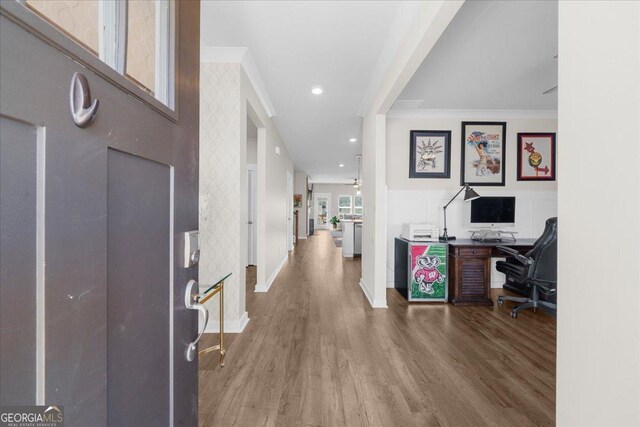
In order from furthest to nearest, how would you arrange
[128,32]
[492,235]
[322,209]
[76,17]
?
[322,209] → [492,235] → [128,32] → [76,17]

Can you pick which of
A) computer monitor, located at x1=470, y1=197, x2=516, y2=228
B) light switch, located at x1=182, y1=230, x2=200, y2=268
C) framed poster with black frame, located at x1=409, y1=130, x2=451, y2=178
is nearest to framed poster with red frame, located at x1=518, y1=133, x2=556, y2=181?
computer monitor, located at x1=470, y1=197, x2=516, y2=228

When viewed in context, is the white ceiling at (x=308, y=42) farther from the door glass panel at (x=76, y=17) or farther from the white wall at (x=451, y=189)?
the door glass panel at (x=76, y=17)

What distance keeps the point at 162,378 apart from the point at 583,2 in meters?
1.33

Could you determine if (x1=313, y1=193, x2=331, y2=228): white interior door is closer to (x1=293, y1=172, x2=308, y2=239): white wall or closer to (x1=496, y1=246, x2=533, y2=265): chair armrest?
(x1=293, y1=172, x2=308, y2=239): white wall

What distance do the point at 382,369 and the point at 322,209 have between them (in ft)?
42.5

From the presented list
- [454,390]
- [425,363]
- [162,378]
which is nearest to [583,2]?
[162,378]

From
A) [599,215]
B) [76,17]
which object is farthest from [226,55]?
[599,215]

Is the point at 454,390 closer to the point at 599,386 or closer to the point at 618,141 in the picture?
the point at 599,386

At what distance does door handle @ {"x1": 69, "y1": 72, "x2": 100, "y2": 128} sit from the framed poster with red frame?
4978 mm

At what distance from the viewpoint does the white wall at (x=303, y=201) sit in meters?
10.3

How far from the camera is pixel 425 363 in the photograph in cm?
209

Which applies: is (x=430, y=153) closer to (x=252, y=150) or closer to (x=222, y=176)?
(x=222, y=176)

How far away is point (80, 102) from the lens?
401 millimetres

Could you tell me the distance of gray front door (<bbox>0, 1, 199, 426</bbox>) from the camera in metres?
0.33
